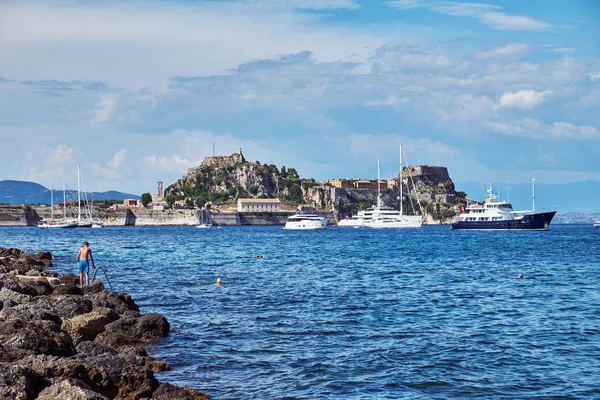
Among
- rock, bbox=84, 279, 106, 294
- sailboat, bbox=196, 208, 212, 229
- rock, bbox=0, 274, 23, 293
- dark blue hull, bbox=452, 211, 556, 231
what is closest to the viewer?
rock, bbox=0, 274, 23, 293

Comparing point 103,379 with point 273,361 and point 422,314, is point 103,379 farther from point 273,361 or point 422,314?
point 422,314

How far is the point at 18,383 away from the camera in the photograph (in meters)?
8.02

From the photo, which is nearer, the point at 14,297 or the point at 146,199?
the point at 14,297

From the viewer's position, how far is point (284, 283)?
93.8 ft

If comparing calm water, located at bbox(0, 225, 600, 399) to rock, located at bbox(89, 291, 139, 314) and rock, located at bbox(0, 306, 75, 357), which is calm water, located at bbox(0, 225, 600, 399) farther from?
rock, located at bbox(0, 306, 75, 357)

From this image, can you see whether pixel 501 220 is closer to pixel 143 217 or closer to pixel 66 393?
pixel 143 217

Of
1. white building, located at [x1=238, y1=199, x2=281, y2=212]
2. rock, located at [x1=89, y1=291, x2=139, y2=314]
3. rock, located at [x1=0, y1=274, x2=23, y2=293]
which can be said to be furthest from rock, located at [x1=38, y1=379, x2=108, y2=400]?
white building, located at [x1=238, y1=199, x2=281, y2=212]

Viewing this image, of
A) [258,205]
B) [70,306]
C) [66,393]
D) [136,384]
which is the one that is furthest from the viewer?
[258,205]

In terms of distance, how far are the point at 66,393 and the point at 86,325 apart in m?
6.42

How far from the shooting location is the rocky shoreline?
27.0 feet

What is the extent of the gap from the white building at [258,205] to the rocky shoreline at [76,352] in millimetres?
153902

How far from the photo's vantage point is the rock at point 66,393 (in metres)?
7.89

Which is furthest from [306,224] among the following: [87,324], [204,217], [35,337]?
[35,337]

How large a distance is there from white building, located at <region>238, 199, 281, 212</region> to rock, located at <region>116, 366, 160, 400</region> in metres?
162
